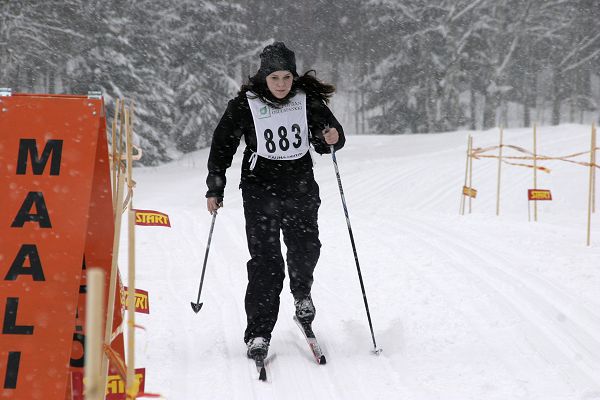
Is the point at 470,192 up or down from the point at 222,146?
down

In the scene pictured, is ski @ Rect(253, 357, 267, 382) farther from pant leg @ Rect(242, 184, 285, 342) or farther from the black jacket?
the black jacket

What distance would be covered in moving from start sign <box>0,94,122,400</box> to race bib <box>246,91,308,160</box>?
145 cm

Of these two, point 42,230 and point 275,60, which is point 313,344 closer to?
point 275,60

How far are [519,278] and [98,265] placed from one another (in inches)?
179

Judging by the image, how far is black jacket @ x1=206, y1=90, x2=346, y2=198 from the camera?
4309 mm

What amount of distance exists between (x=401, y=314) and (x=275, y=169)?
181cm

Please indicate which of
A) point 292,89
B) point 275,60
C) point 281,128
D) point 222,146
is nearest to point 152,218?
point 222,146

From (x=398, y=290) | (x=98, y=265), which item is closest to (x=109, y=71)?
(x=398, y=290)

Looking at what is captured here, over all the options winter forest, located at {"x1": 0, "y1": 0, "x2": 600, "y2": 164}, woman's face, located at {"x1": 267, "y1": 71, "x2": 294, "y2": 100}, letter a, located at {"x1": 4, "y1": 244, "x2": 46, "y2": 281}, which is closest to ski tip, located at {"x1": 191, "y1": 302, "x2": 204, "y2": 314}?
woman's face, located at {"x1": 267, "y1": 71, "x2": 294, "y2": 100}

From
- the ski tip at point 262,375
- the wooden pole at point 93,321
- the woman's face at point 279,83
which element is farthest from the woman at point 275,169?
the wooden pole at point 93,321

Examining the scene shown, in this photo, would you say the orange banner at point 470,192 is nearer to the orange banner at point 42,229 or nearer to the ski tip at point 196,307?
the ski tip at point 196,307

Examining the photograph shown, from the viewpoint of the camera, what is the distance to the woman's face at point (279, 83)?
4.20 meters

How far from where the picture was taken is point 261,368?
3.97 meters

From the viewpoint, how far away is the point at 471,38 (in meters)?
42.5
